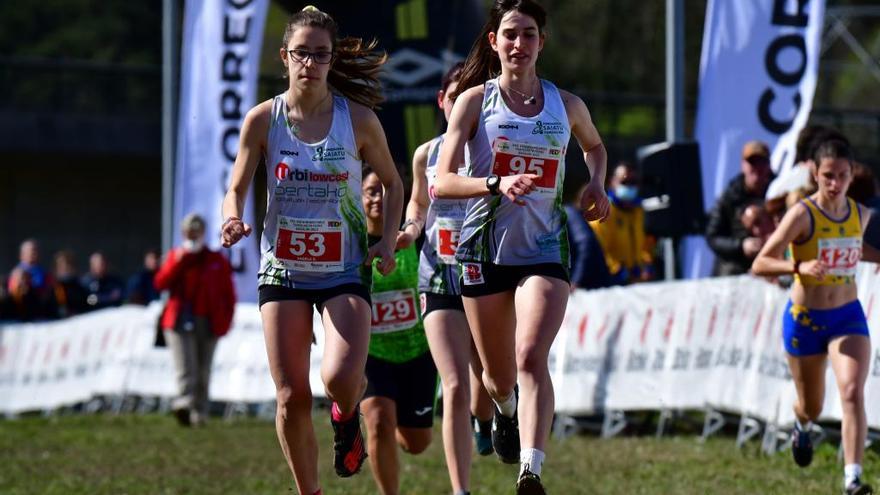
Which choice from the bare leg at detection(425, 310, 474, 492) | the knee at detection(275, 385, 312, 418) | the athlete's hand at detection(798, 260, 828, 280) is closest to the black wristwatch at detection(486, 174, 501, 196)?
the knee at detection(275, 385, 312, 418)

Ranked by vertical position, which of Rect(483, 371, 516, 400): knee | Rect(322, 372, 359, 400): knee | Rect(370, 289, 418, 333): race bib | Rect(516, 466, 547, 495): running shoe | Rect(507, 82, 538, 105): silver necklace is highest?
Rect(507, 82, 538, 105): silver necklace

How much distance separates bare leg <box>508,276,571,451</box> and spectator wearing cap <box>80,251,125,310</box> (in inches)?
634

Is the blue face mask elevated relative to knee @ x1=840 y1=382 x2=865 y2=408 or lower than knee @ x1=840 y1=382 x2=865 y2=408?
elevated

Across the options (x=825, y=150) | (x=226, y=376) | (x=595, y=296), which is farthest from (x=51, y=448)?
(x=825, y=150)

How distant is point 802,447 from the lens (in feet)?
33.9

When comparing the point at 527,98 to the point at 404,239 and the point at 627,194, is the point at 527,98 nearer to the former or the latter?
the point at 404,239

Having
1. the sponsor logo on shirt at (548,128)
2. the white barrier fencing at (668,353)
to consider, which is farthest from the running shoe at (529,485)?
the white barrier fencing at (668,353)

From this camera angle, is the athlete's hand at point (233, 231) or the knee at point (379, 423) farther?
the knee at point (379, 423)

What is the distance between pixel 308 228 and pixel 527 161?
3.25ft

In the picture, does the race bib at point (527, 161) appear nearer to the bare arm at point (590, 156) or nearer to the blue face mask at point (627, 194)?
the bare arm at point (590, 156)

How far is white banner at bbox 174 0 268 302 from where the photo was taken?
17203 mm

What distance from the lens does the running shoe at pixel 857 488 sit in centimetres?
888

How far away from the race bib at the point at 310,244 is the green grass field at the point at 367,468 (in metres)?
3.25

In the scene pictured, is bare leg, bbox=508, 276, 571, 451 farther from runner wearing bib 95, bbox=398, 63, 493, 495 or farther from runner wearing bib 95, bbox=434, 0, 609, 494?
runner wearing bib 95, bbox=398, 63, 493, 495
